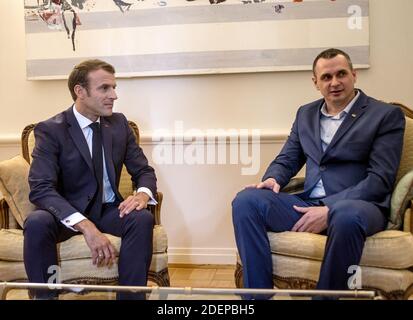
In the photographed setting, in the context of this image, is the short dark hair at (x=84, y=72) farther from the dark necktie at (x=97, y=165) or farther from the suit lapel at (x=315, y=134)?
the suit lapel at (x=315, y=134)

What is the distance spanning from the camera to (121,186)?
2324 mm

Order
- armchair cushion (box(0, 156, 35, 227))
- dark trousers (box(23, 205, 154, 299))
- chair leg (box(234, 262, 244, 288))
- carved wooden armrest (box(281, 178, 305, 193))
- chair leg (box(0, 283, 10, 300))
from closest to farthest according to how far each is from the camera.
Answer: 1. chair leg (box(0, 283, 10, 300))
2. dark trousers (box(23, 205, 154, 299))
3. chair leg (box(234, 262, 244, 288))
4. armchair cushion (box(0, 156, 35, 227))
5. carved wooden armrest (box(281, 178, 305, 193))

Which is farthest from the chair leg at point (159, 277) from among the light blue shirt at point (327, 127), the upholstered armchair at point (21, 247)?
the light blue shirt at point (327, 127)

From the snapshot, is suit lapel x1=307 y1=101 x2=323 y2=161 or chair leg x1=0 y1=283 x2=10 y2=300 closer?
chair leg x1=0 y1=283 x2=10 y2=300

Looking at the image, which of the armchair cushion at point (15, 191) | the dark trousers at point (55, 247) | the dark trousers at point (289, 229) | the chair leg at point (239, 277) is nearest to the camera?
the dark trousers at point (289, 229)

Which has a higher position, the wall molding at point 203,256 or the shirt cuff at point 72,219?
the shirt cuff at point 72,219

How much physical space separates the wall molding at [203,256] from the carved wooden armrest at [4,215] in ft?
3.68

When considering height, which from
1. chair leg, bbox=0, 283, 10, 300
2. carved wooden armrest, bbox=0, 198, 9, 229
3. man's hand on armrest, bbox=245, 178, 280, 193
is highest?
man's hand on armrest, bbox=245, 178, 280, 193

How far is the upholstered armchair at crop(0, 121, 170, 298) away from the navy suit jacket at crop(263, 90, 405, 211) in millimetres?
586

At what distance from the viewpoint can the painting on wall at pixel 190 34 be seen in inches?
104

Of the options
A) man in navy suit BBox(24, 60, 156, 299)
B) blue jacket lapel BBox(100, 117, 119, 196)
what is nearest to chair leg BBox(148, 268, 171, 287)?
man in navy suit BBox(24, 60, 156, 299)

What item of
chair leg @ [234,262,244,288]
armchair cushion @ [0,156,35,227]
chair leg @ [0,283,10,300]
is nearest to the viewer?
chair leg @ [0,283,10,300]

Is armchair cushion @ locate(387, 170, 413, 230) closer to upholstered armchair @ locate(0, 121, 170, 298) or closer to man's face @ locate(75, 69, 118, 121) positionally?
upholstered armchair @ locate(0, 121, 170, 298)

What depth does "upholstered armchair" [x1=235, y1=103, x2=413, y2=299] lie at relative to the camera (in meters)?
1.69
